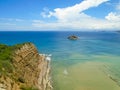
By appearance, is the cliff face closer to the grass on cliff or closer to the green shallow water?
the grass on cliff

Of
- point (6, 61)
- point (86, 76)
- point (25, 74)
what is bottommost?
point (86, 76)

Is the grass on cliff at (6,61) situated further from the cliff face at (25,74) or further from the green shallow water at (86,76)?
the green shallow water at (86,76)

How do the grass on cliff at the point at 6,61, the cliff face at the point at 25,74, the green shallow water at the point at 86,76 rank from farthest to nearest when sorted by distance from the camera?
the green shallow water at the point at 86,76, the grass on cliff at the point at 6,61, the cliff face at the point at 25,74

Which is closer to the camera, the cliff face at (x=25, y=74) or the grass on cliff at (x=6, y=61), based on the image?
the cliff face at (x=25, y=74)

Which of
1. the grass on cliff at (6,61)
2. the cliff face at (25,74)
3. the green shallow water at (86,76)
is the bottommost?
the green shallow water at (86,76)

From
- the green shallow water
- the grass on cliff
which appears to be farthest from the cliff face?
the green shallow water

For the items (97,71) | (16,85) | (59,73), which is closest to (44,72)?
(59,73)

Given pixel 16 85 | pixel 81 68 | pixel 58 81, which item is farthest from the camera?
pixel 81 68

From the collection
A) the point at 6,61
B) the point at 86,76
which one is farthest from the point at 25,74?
the point at 86,76

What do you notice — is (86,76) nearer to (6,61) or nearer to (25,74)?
(25,74)

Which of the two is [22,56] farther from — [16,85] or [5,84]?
[5,84]

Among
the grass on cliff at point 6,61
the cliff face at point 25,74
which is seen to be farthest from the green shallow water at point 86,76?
the grass on cliff at point 6,61
